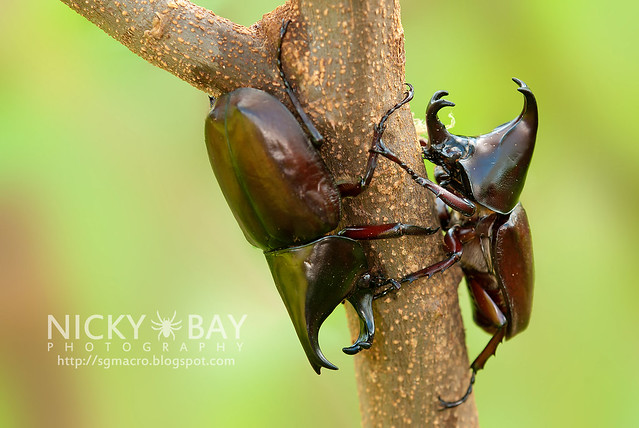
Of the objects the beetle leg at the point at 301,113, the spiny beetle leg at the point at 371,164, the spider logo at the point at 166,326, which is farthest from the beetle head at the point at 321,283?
the spider logo at the point at 166,326

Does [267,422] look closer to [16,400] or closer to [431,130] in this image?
[16,400]

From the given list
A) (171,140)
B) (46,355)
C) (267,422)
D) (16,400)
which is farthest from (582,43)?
(16,400)

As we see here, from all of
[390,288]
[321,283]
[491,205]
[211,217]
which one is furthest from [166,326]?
[491,205]

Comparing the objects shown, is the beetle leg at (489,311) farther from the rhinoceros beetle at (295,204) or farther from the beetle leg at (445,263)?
the rhinoceros beetle at (295,204)

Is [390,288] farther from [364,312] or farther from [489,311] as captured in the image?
[489,311]

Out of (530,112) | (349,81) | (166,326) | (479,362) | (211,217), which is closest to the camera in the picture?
(349,81)

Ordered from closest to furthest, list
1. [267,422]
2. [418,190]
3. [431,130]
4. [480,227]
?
[418,190]
[431,130]
[480,227]
[267,422]

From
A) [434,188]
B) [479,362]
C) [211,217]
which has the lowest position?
[479,362]

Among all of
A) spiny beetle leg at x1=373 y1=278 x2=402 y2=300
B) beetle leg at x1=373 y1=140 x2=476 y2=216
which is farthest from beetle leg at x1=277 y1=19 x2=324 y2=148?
spiny beetle leg at x1=373 y1=278 x2=402 y2=300
